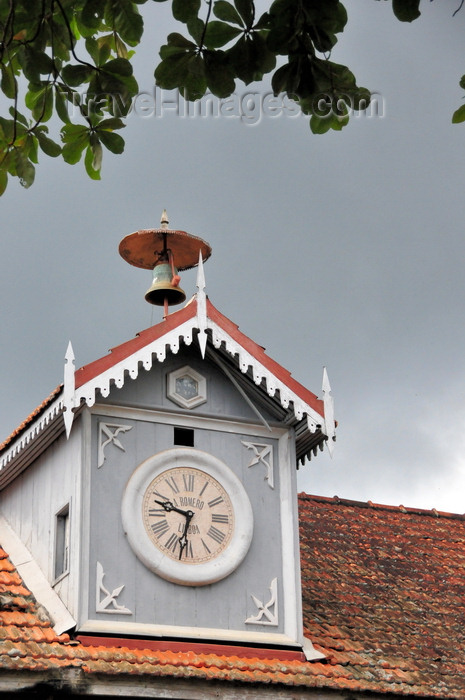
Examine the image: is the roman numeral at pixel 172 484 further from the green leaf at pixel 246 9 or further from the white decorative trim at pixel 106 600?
the green leaf at pixel 246 9

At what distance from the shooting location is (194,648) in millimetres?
11461

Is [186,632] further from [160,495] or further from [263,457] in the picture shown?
[263,457]

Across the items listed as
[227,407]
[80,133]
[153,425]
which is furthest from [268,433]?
[80,133]

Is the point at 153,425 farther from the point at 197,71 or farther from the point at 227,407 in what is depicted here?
the point at 197,71

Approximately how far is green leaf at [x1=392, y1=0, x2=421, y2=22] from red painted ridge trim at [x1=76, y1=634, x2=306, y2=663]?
7.30 meters

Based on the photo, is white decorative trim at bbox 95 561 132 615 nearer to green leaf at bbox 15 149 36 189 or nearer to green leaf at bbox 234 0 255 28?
green leaf at bbox 15 149 36 189

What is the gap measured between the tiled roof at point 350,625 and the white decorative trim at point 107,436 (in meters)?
1.59

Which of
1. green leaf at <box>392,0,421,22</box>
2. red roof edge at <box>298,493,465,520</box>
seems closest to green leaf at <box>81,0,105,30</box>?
green leaf at <box>392,0,421,22</box>

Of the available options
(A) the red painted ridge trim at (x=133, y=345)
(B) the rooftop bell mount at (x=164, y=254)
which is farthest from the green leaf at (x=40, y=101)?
(B) the rooftop bell mount at (x=164, y=254)

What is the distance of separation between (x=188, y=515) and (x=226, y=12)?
287 inches

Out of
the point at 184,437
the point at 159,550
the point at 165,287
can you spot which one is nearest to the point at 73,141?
the point at 159,550

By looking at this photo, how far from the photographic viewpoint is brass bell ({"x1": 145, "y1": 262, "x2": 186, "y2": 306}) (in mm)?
13883

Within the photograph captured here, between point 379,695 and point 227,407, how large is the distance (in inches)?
133

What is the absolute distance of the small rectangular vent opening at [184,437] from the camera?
41.2ft
